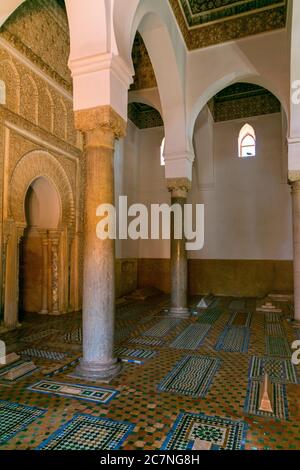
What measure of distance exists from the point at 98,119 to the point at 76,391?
2.76 meters

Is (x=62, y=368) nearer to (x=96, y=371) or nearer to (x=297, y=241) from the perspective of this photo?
(x=96, y=371)

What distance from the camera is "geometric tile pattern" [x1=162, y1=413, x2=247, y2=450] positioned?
8.04 ft

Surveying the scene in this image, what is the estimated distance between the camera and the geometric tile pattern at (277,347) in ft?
15.6

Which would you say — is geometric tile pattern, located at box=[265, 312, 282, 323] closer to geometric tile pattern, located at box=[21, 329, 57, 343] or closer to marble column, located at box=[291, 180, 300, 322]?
marble column, located at box=[291, 180, 300, 322]

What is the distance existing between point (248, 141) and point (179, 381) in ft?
28.6

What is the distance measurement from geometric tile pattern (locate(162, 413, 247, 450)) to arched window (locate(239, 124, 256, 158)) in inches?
358

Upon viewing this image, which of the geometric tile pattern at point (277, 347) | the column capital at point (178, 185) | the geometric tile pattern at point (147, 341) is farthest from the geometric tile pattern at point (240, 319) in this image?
the column capital at point (178, 185)

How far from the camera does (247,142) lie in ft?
35.2

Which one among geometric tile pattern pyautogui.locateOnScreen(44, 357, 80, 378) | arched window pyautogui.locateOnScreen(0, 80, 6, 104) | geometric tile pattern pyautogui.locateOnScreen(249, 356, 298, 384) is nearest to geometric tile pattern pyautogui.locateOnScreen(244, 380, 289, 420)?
geometric tile pattern pyautogui.locateOnScreen(249, 356, 298, 384)

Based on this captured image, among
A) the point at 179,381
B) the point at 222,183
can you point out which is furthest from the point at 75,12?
the point at 222,183

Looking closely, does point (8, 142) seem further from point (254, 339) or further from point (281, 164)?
point (281, 164)

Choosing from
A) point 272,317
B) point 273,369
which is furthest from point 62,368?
point 272,317

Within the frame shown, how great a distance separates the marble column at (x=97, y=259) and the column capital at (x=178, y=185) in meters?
3.43

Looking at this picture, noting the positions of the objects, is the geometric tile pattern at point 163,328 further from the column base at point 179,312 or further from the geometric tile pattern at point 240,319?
the geometric tile pattern at point 240,319
